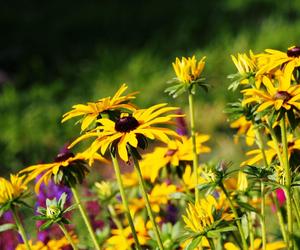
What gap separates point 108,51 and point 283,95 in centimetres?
478

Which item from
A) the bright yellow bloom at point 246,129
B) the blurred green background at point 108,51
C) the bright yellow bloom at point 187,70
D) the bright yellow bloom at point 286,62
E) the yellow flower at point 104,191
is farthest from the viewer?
the blurred green background at point 108,51

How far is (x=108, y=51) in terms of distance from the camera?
6.28m

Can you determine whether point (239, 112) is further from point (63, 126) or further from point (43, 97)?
point (43, 97)

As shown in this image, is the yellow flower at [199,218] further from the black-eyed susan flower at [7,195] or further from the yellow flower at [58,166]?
the black-eyed susan flower at [7,195]

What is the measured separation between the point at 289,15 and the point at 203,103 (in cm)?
237

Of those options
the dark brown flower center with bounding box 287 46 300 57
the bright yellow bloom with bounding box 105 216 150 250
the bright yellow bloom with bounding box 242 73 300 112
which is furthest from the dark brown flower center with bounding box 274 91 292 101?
the bright yellow bloom with bounding box 105 216 150 250

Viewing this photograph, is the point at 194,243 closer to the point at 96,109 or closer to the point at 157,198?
the point at 96,109

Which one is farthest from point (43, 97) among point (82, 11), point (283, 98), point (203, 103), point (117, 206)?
point (283, 98)

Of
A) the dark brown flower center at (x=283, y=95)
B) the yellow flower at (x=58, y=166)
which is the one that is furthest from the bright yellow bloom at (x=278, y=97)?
the yellow flower at (x=58, y=166)

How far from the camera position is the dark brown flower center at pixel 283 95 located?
1.57 metres

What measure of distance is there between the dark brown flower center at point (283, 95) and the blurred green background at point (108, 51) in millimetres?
2419

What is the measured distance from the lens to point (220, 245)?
6.43 ft

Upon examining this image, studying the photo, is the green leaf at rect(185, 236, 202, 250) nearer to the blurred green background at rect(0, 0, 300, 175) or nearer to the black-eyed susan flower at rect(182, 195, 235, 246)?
the black-eyed susan flower at rect(182, 195, 235, 246)

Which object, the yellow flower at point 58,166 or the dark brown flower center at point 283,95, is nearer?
the dark brown flower center at point 283,95
